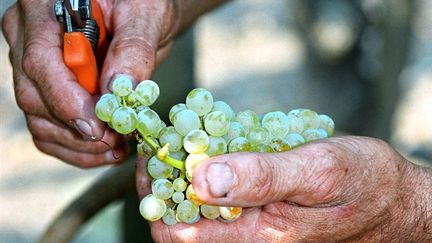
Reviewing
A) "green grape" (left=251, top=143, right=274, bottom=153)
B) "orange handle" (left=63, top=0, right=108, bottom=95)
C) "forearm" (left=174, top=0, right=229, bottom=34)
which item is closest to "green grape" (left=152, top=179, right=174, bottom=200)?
"green grape" (left=251, top=143, right=274, bottom=153)

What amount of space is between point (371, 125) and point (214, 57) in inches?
23.0

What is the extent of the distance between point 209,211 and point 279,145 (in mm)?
122

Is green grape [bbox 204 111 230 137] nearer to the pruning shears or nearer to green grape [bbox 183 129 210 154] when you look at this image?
green grape [bbox 183 129 210 154]

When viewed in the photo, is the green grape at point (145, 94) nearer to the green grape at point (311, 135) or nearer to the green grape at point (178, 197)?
the green grape at point (178, 197)

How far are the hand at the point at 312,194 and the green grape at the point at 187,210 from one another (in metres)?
0.05

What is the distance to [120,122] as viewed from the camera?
0.69 metres

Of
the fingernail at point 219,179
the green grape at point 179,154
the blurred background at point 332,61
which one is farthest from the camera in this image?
the blurred background at point 332,61

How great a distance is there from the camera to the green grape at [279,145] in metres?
0.76

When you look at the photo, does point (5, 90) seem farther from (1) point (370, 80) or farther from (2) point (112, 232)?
(1) point (370, 80)

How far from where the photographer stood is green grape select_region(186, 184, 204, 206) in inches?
26.4

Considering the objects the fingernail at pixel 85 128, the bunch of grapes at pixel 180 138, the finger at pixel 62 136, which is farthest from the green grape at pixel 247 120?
the finger at pixel 62 136

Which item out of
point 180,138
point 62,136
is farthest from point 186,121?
point 62,136

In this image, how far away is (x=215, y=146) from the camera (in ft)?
2.30

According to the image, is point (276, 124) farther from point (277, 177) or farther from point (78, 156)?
point (78, 156)
